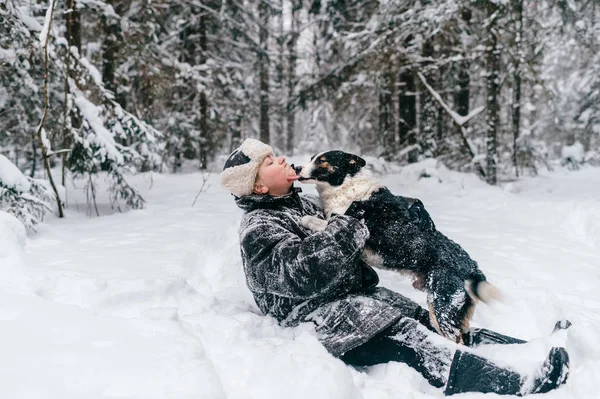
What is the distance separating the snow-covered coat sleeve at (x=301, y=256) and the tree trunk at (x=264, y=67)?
13.6 m

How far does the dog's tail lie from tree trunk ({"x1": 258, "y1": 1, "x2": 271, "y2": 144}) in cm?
1372

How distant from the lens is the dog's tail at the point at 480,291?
2.54 metres

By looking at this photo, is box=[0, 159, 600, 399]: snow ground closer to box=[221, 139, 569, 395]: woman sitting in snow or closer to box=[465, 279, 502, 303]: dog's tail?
box=[221, 139, 569, 395]: woman sitting in snow

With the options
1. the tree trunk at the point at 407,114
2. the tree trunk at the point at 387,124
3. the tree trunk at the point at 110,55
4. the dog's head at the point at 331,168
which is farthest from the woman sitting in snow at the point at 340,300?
the tree trunk at the point at 407,114

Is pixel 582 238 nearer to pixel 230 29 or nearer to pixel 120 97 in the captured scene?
pixel 120 97

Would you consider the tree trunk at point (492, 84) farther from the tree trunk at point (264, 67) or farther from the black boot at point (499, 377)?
the tree trunk at point (264, 67)

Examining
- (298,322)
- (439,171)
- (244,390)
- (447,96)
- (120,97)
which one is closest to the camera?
(244,390)

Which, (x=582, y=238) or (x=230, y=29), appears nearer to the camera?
(x=582, y=238)

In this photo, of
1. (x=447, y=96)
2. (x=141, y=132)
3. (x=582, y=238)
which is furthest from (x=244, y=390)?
(x=447, y=96)

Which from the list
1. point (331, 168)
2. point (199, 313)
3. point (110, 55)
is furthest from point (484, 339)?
point (110, 55)

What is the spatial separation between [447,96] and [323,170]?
40.9 feet

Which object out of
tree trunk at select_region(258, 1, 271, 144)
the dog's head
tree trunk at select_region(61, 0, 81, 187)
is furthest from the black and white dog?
tree trunk at select_region(258, 1, 271, 144)

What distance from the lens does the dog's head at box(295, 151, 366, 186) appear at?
2680 millimetres

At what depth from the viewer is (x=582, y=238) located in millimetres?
5168
